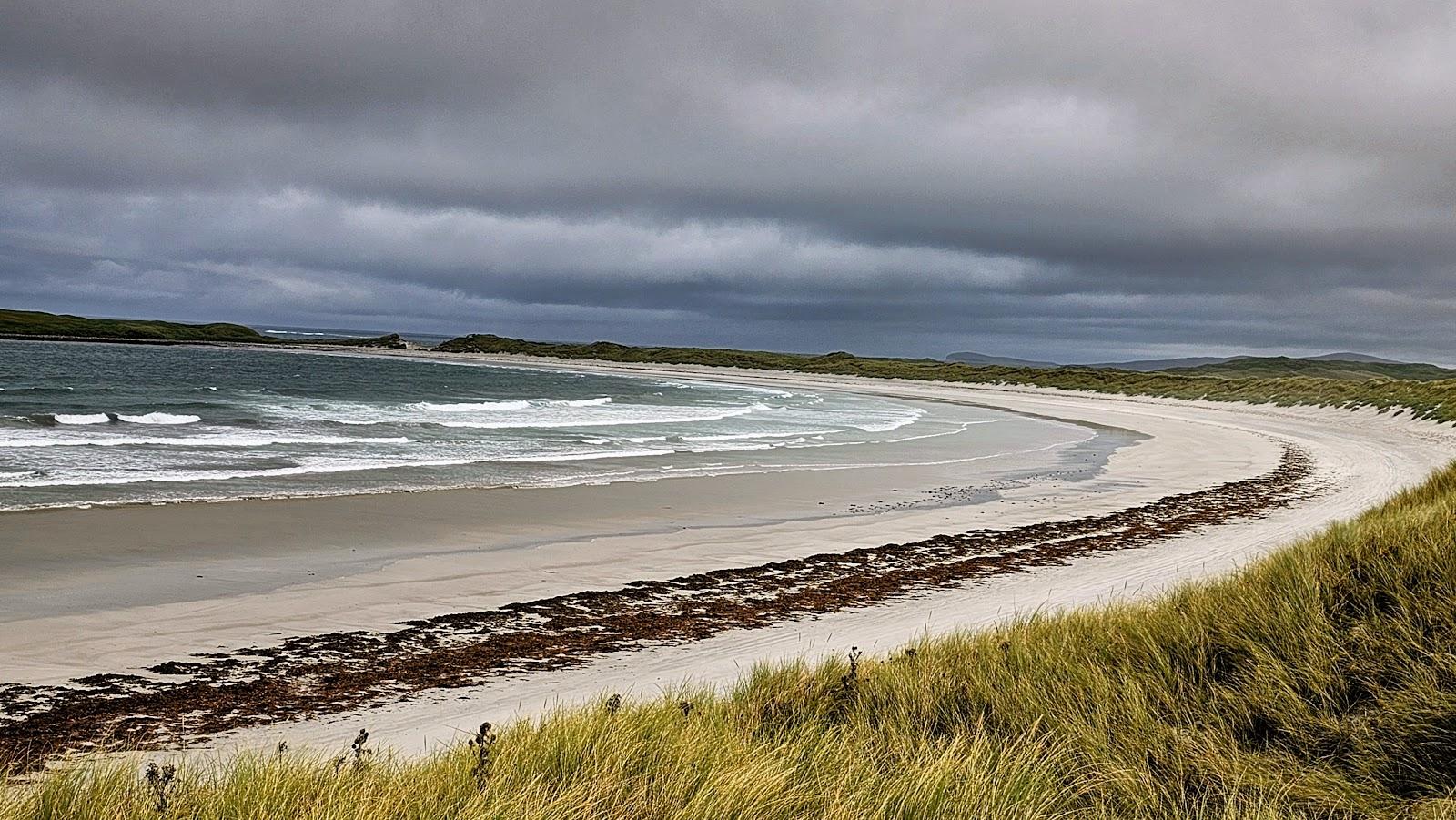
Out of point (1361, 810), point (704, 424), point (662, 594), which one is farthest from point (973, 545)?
point (704, 424)

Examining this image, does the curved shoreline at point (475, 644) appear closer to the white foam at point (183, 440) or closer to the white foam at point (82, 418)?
the white foam at point (183, 440)

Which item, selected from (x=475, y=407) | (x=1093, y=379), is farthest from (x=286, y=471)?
(x=1093, y=379)

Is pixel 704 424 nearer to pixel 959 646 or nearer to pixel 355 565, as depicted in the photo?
pixel 355 565

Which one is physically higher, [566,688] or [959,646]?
[959,646]

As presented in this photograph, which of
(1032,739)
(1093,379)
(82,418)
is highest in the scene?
(1093,379)

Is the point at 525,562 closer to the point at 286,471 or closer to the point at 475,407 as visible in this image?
the point at 286,471

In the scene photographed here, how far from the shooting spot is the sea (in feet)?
57.6

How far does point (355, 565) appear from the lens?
1105cm

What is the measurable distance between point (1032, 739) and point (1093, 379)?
80.6 m

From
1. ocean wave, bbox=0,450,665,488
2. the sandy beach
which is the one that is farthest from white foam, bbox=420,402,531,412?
the sandy beach

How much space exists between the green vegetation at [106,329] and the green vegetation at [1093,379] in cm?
3230

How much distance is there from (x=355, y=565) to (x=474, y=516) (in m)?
3.46

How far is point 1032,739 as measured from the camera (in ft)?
14.5

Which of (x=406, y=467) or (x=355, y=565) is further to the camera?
(x=406, y=467)
